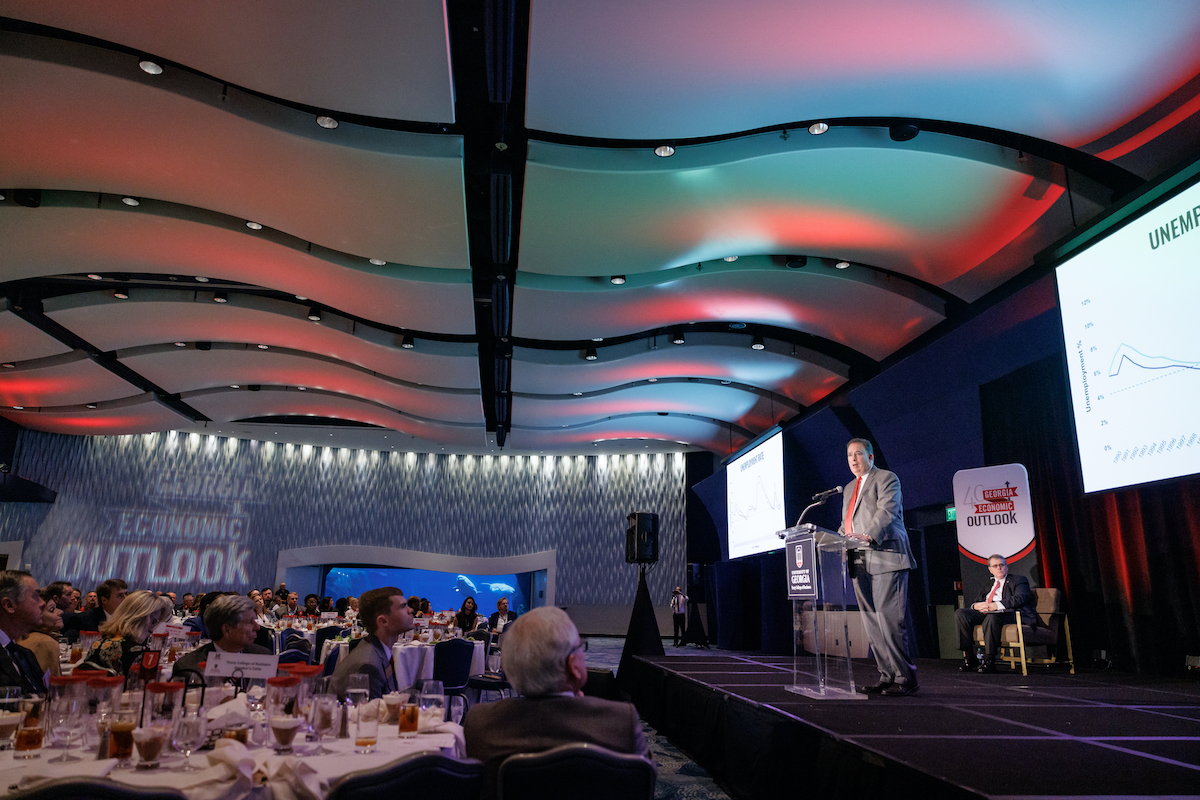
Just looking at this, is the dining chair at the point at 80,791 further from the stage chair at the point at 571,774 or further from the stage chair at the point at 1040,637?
the stage chair at the point at 1040,637

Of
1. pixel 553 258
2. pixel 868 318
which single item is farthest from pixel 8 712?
pixel 868 318

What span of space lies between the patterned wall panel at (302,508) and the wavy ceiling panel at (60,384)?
295cm

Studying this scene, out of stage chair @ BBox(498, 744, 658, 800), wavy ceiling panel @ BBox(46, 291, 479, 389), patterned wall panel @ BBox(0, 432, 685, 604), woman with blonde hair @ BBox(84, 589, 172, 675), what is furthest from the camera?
patterned wall panel @ BBox(0, 432, 685, 604)

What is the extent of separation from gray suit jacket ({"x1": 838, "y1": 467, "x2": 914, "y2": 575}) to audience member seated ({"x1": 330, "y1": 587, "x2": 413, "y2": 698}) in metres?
2.58

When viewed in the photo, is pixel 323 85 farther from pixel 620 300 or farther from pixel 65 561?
pixel 65 561

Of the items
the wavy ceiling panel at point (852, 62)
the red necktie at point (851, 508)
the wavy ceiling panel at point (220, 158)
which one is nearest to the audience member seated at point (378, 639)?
the red necktie at point (851, 508)

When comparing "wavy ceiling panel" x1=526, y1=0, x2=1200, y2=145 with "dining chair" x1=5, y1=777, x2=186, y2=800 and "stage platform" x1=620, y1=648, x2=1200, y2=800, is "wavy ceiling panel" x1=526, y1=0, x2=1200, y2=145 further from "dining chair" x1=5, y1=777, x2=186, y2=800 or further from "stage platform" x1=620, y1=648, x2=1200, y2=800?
"dining chair" x1=5, y1=777, x2=186, y2=800

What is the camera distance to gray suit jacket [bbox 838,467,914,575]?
4.15 meters

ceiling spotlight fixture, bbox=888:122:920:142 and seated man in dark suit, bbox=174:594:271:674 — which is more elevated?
ceiling spotlight fixture, bbox=888:122:920:142

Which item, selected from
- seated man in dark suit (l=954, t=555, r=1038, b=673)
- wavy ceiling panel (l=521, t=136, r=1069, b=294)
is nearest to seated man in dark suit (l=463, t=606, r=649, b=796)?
wavy ceiling panel (l=521, t=136, r=1069, b=294)

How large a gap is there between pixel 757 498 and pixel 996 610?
5398 millimetres

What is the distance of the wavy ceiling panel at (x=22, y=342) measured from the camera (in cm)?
923

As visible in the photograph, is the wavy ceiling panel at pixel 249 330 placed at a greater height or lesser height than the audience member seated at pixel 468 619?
greater

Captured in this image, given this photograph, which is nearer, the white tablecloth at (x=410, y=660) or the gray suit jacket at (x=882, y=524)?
the gray suit jacket at (x=882, y=524)
